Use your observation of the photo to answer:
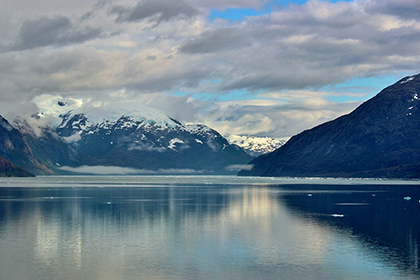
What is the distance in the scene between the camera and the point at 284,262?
66.4 meters

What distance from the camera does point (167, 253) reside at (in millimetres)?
71875

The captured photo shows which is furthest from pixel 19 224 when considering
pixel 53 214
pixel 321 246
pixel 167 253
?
pixel 321 246

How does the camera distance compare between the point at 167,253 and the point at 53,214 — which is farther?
the point at 53,214

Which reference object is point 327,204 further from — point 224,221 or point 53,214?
point 53,214

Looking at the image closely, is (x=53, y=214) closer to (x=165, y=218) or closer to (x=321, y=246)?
(x=165, y=218)

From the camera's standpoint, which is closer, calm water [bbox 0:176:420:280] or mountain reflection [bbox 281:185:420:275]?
calm water [bbox 0:176:420:280]

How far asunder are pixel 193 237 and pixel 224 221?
78.1 feet

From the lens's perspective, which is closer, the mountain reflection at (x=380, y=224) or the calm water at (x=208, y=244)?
the calm water at (x=208, y=244)

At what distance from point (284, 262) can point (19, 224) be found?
179 ft

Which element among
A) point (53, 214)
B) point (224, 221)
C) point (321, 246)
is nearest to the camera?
point (321, 246)

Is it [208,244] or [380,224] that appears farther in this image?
[380,224]

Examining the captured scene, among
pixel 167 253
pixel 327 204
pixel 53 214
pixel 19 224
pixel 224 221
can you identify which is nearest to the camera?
pixel 167 253

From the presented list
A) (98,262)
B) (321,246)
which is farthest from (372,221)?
Result: (98,262)

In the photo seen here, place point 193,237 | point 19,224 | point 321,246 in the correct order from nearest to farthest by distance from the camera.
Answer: point 321,246
point 193,237
point 19,224
